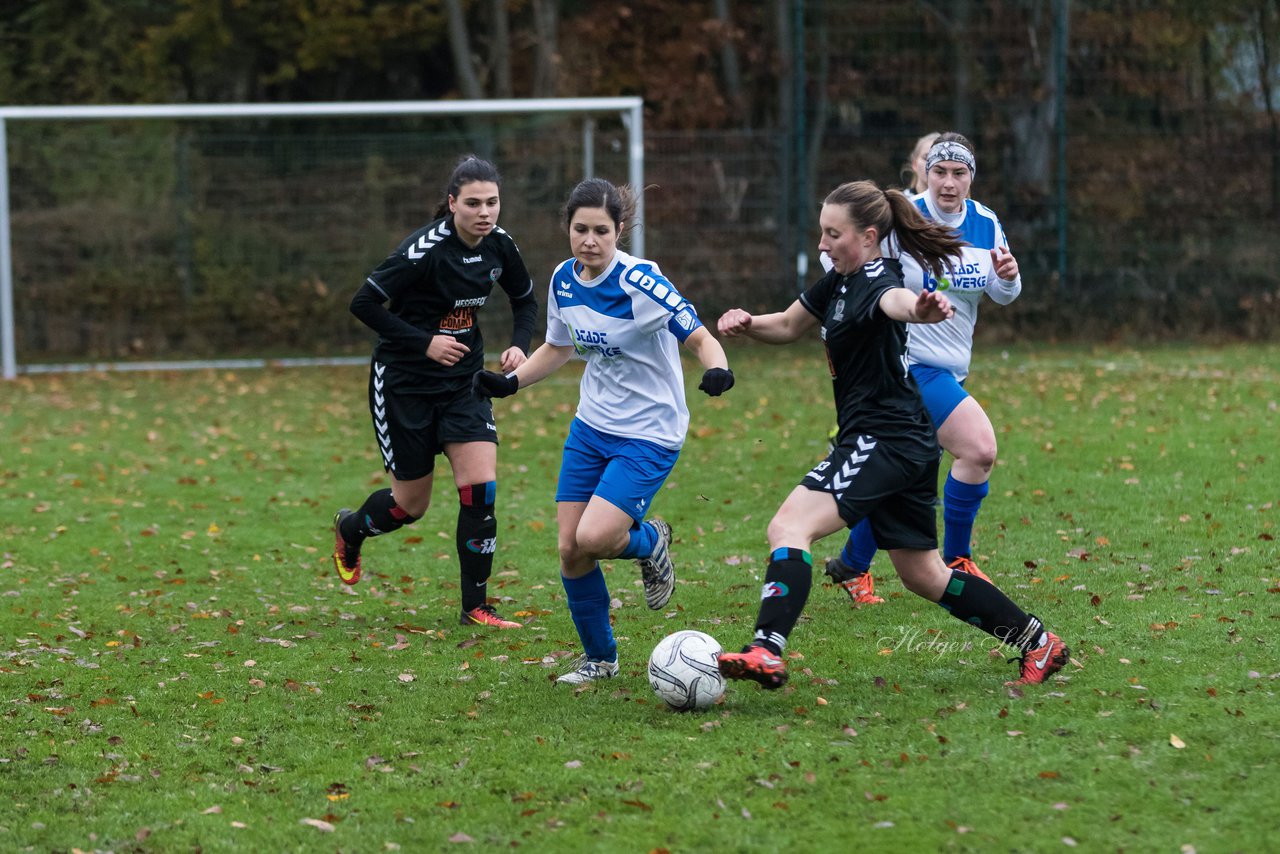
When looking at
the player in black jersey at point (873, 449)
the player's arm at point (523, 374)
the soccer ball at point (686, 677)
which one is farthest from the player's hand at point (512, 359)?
the soccer ball at point (686, 677)

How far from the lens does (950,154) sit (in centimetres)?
689

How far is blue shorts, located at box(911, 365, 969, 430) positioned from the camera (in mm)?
7094

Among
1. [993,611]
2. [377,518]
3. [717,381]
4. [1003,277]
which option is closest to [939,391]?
[1003,277]

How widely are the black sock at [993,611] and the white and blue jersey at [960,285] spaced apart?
5.88 ft

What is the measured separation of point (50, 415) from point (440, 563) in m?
7.79

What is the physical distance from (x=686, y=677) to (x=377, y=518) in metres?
2.55

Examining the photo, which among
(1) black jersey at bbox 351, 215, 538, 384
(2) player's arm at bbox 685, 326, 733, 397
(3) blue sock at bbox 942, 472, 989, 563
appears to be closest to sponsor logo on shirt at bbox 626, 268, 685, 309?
(2) player's arm at bbox 685, 326, 733, 397

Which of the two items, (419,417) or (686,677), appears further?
(419,417)

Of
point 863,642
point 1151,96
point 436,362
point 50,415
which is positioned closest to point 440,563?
point 436,362

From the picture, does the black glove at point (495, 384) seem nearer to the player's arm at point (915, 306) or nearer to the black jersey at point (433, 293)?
the black jersey at point (433, 293)

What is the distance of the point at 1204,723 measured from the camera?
16.2ft

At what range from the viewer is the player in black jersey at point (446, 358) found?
272 inches

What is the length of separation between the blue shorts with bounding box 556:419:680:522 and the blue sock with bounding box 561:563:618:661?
0.99 feet

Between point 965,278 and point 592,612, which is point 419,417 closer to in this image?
point 592,612
